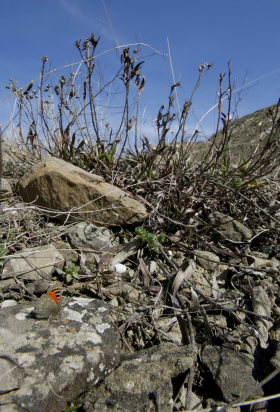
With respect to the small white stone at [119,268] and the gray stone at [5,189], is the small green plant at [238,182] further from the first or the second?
the gray stone at [5,189]

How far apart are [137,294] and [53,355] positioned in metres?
0.72

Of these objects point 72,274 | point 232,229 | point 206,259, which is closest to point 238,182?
point 232,229

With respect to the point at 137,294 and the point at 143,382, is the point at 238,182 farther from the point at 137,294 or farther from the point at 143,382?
the point at 143,382

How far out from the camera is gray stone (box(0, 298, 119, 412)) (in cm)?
128

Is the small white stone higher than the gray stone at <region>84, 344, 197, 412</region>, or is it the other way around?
the small white stone

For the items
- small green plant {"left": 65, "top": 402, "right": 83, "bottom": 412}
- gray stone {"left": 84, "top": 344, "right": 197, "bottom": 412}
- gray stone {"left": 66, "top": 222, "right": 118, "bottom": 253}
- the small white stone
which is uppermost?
gray stone {"left": 66, "top": 222, "right": 118, "bottom": 253}

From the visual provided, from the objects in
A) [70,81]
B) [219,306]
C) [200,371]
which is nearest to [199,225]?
[219,306]

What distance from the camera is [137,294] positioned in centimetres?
206

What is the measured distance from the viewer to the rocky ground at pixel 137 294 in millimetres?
1411

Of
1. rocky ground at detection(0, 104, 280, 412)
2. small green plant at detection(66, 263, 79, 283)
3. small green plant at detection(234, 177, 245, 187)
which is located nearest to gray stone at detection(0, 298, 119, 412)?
rocky ground at detection(0, 104, 280, 412)

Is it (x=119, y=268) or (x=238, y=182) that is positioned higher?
(x=238, y=182)

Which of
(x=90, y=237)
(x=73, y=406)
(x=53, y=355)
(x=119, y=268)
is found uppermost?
(x=90, y=237)

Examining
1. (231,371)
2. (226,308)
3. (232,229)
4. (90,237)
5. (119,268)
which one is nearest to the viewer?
A: (231,371)

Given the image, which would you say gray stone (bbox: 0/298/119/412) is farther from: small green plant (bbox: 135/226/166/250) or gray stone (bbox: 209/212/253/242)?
gray stone (bbox: 209/212/253/242)
